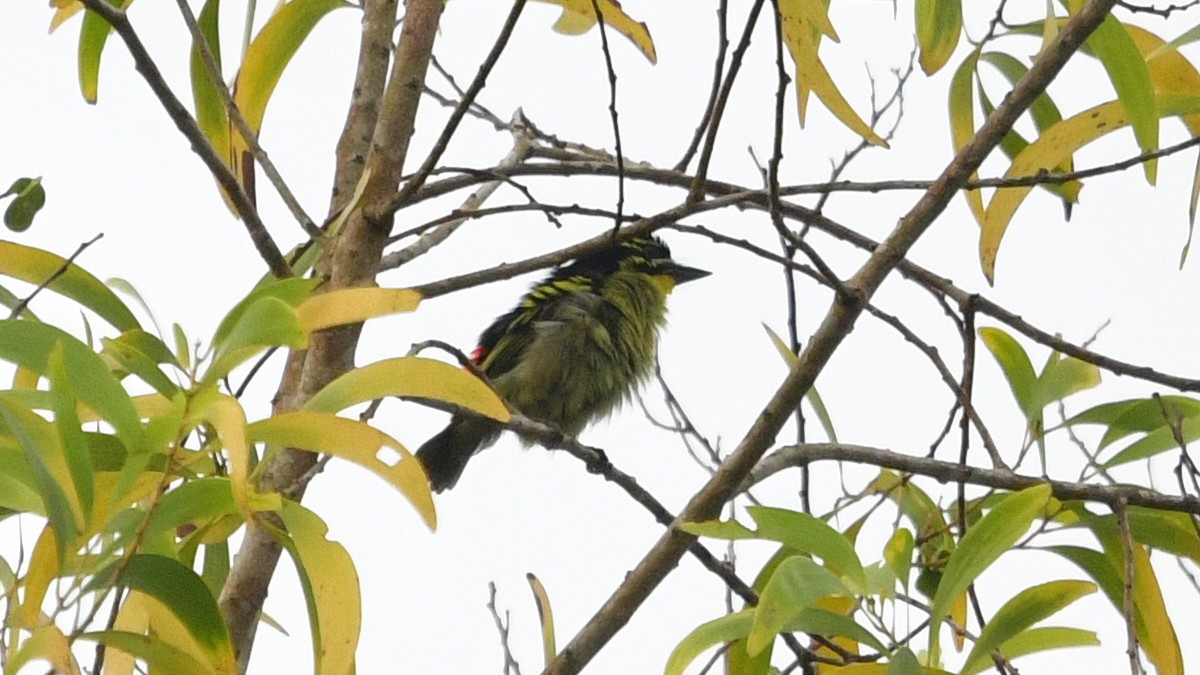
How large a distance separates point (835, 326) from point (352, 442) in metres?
0.76

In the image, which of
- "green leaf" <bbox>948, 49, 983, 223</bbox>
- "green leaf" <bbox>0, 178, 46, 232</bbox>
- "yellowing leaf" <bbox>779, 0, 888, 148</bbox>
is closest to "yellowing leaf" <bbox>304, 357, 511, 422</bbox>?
"green leaf" <bbox>0, 178, 46, 232</bbox>

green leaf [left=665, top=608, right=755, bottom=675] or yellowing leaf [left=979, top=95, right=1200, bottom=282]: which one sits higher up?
yellowing leaf [left=979, top=95, right=1200, bottom=282]

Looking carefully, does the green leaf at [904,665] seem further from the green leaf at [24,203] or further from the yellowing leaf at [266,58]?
the yellowing leaf at [266,58]

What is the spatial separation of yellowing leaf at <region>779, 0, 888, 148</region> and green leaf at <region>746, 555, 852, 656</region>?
32.1 inches

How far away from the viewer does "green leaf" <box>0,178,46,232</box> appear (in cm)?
192

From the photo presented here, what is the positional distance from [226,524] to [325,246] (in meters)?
0.43

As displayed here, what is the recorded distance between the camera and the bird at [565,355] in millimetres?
4406

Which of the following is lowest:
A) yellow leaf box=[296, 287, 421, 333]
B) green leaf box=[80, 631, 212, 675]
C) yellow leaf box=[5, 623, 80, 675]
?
yellow leaf box=[5, 623, 80, 675]

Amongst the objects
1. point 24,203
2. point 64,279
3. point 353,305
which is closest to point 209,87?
point 24,203

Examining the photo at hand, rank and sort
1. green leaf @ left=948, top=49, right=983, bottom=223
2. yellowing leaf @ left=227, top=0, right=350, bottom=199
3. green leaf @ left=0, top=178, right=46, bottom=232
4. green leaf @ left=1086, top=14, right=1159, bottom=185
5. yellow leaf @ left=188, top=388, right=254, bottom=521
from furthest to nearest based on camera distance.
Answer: green leaf @ left=948, top=49, right=983, bottom=223 → yellowing leaf @ left=227, top=0, right=350, bottom=199 → green leaf @ left=1086, top=14, right=1159, bottom=185 → green leaf @ left=0, top=178, right=46, bottom=232 → yellow leaf @ left=188, top=388, right=254, bottom=521

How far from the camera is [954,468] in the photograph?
7.21ft

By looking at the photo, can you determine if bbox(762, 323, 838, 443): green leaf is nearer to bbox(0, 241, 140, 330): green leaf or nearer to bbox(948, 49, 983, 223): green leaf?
bbox(948, 49, 983, 223): green leaf

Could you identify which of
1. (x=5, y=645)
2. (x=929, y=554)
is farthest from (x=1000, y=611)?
(x=5, y=645)

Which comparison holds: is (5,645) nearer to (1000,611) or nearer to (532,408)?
(1000,611)
